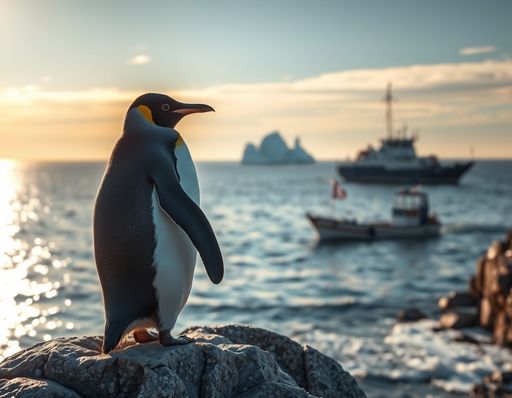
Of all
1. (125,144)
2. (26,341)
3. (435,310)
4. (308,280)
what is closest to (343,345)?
(435,310)

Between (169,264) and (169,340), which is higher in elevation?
(169,264)

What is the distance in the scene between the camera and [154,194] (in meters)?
4.41

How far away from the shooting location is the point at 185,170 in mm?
4668

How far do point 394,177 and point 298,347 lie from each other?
9650 cm

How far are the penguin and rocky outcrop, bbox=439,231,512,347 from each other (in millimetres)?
15000

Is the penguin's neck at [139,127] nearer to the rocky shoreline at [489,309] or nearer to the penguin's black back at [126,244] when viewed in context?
the penguin's black back at [126,244]

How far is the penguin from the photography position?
436 centimetres

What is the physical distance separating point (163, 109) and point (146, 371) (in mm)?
1906

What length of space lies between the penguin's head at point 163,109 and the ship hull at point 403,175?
93864 mm

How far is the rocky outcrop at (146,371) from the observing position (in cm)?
382

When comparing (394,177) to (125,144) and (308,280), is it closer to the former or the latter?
(308,280)

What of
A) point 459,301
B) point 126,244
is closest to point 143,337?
point 126,244

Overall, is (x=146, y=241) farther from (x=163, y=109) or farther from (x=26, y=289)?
(x=26, y=289)

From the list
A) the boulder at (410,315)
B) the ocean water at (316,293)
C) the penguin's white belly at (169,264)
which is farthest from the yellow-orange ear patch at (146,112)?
the boulder at (410,315)
